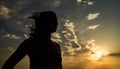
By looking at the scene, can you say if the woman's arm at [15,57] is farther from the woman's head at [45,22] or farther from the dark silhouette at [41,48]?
the woman's head at [45,22]

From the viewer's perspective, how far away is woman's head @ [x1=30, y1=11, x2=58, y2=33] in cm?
410

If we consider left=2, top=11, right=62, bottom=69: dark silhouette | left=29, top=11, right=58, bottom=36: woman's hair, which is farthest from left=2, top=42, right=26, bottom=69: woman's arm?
left=29, top=11, right=58, bottom=36: woman's hair

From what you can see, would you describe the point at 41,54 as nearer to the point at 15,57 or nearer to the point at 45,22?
the point at 15,57

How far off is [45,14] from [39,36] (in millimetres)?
419

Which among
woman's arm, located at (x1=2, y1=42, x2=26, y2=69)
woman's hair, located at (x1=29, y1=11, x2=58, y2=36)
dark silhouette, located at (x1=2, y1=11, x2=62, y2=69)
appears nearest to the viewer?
woman's arm, located at (x1=2, y1=42, x2=26, y2=69)

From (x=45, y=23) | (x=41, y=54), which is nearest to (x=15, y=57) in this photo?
(x=41, y=54)

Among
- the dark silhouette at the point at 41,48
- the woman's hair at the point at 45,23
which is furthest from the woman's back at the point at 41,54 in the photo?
the woman's hair at the point at 45,23

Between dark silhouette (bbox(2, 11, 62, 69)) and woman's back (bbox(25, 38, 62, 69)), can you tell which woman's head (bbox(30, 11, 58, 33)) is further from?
woman's back (bbox(25, 38, 62, 69))

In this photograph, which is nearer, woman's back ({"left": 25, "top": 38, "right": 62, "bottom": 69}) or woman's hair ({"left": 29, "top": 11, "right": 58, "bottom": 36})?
woman's back ({"left": 25, "top": 38, "right": 62, "bottom": 69})

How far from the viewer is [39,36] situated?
405cm

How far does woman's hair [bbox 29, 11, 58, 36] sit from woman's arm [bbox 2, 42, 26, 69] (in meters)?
0.52

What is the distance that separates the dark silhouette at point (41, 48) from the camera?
3619mm

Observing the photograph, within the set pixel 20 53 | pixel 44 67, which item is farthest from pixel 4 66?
pixel 44 67

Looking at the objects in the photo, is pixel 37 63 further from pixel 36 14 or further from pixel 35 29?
pixel 36 14
